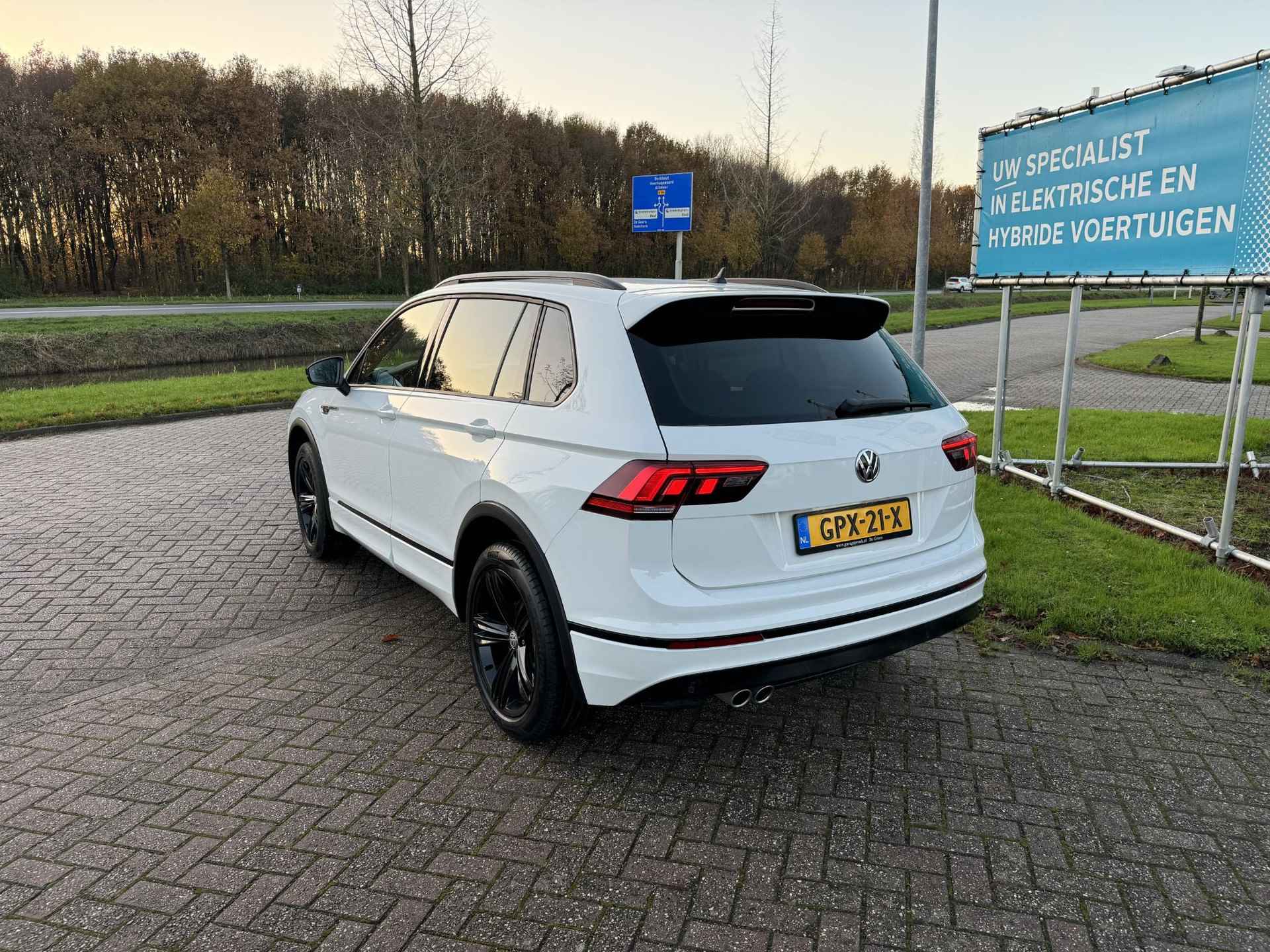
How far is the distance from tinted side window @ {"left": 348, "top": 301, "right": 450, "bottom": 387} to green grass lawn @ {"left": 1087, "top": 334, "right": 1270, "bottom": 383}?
14.7m

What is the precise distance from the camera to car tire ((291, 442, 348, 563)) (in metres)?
5.50

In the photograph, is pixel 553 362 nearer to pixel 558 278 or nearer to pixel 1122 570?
pixel 558 278

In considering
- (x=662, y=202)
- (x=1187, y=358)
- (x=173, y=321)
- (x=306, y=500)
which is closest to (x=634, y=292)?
(x=306, y=500)

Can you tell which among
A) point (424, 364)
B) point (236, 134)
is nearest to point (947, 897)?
point (424, 364)

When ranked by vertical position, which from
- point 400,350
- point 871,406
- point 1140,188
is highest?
point 1140,188

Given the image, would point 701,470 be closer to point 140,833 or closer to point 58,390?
point 140,833

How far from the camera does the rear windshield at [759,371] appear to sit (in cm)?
294

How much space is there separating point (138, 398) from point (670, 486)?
43.3 ft

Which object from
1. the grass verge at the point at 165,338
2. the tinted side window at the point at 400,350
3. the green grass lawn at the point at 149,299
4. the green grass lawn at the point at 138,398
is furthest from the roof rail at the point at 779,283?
the green grass lawn at the point at 149,299

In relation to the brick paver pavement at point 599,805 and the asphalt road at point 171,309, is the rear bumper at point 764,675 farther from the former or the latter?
the asphalt road at point 171,309

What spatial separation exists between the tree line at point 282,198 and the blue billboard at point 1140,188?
21.3m

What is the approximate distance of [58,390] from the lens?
1440 cm

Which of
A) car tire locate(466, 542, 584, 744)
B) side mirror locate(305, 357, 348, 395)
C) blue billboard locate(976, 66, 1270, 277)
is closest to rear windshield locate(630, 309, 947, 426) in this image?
car tire locate(466, 542, 584, 744)

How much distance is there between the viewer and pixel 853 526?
3.07 metres
